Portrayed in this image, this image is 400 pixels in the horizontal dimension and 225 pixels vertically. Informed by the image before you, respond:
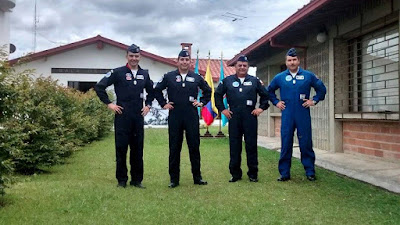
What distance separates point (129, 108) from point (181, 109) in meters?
0.68

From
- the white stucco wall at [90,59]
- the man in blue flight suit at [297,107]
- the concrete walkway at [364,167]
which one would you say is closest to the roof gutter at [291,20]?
the man in blue flight suit at [297,107]

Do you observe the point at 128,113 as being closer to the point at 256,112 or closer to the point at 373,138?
the point at 256,112

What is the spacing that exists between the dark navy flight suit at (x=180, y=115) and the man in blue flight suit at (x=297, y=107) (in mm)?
1219

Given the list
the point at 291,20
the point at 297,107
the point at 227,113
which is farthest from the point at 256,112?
the point at 291,20

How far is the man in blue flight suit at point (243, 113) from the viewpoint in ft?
19.6

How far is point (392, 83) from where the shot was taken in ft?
22.9

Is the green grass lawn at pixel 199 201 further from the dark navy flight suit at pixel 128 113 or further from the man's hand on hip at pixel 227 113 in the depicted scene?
the man's hand on hip at pixel 227 113

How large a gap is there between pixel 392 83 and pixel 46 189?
5.45 m

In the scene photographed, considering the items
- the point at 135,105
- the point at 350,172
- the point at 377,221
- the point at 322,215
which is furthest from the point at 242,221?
the point at 350,172

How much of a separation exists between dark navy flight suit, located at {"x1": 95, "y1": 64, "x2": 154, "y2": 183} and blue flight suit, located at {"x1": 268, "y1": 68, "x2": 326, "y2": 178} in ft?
6.31

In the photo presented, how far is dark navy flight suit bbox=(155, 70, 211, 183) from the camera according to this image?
5676 millimetres

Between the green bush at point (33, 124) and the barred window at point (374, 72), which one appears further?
the barred window at point (374, 72)

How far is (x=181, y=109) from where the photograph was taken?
566 centimetres

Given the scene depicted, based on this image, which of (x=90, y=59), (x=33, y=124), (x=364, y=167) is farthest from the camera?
(x=90, y=59)
